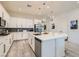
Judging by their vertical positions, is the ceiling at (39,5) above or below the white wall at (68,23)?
above

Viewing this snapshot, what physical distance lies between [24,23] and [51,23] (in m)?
2.55

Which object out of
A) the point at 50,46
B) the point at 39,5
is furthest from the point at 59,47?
the point at 39,5

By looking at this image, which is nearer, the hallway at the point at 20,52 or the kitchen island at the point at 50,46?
the kitchen island at the point at 50,46

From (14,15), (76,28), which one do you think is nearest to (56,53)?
(76,28)

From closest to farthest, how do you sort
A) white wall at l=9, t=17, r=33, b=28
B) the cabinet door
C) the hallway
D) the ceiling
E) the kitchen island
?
the kitchen island
the cabinet door
the hallway
the ceiling
white wall at l=9, t=17, r=33, b=28

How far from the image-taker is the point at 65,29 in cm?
730

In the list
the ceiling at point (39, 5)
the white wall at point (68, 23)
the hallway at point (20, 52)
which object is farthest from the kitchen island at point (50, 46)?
the white wall at point (68, 23)

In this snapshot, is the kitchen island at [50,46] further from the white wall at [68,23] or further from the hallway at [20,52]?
the white wall at [68,23]

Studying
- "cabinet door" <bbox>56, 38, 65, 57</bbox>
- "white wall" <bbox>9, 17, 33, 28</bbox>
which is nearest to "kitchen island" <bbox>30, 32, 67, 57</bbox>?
"cabinet door" <bbox>56, 38, 65, 57</bbox>

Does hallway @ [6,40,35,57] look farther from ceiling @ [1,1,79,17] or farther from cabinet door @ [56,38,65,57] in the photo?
ceiling @ [1,1,79,17]

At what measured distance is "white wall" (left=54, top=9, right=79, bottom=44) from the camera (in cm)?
614

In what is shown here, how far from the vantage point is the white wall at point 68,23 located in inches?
242

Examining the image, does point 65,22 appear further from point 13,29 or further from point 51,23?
point 13,29

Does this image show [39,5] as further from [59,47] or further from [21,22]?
[21,22]
